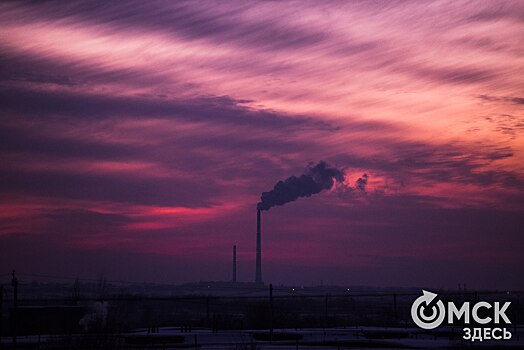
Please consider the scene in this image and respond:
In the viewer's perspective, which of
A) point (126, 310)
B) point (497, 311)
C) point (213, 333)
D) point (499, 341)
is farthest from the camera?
point (126, 310)

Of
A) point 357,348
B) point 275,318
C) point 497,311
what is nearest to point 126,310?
point 275,318

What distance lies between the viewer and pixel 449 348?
47.3 metres

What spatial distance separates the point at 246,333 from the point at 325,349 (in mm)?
16371

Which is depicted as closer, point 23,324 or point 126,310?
point 23,324

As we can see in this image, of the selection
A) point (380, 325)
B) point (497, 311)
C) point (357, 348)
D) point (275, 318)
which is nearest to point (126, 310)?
point (275, 318)

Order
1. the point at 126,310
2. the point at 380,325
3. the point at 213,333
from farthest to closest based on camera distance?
the point at 126,310, the point at 380,325, the point at 213,333

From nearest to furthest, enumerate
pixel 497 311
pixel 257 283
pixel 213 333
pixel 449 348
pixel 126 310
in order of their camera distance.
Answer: pixel 497 311, pixel 449 348, pixel 213 333, pixel 126 310, pixel 257 283

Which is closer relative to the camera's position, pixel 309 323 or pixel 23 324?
pixel 23 324

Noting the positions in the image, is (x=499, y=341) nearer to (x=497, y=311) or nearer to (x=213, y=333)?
(x=497, y=311)

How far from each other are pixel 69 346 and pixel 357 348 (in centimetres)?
1839

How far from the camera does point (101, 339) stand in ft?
146

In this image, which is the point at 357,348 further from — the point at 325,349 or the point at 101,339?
the point at 101,339

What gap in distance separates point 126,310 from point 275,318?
37.2 metres

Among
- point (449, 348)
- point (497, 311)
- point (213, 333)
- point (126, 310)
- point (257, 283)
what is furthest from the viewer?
point (257, 283)
